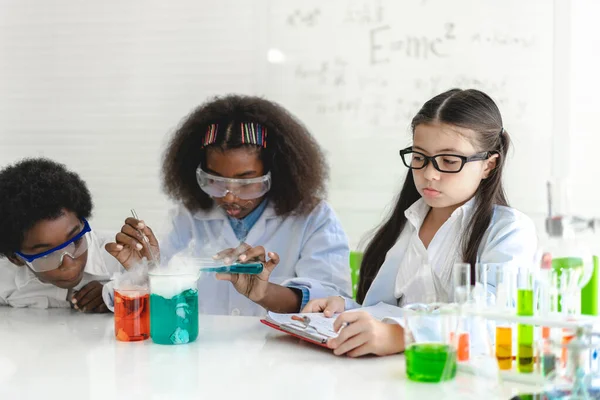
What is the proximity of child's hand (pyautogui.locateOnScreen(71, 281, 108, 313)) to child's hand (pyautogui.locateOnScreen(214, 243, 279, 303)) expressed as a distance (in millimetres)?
372

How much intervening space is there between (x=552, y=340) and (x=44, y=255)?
144cm

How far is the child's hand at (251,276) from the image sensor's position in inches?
70.2

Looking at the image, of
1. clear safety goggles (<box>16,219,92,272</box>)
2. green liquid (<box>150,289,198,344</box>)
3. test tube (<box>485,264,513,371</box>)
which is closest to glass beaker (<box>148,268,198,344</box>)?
green liquid (<box>150,289,198,344</box>)

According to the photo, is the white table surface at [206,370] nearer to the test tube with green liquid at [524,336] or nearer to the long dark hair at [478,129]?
the test tube with green liquid at [524,336]

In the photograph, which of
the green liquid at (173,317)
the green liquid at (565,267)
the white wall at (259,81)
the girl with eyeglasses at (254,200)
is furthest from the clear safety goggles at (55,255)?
the white wall at (259,81)

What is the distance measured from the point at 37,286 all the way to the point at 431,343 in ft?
4.46

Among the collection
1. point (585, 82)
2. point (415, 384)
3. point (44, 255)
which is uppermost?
point (585, 82)

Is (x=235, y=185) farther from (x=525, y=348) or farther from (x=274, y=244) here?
(x=525, y=348)

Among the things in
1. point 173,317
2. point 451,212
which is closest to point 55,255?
point 173,317

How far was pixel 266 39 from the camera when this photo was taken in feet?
11.3

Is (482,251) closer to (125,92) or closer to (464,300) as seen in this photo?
(464,300)

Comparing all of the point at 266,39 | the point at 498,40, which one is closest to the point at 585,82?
the point at 498,40

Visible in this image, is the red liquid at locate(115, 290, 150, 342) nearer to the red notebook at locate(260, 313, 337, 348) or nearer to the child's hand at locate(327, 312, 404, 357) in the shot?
the red notebook at locate(260, 313, 337, 348)

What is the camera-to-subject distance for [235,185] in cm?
214
